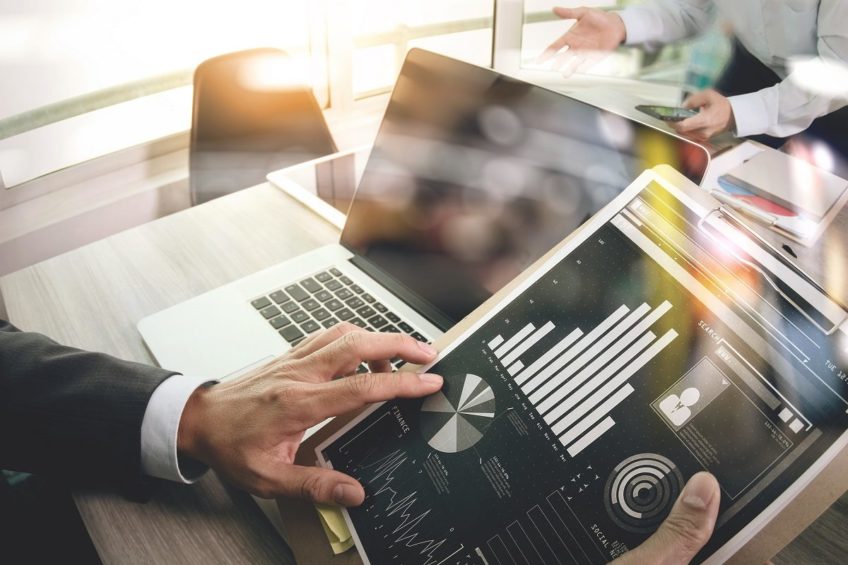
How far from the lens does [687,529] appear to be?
1.26ft

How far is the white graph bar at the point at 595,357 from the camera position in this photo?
1.59 feet

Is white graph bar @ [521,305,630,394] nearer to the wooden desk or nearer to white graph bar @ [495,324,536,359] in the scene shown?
white graph bar @ [495,324,536,359]

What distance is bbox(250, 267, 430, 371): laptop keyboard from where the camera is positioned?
2.53ft

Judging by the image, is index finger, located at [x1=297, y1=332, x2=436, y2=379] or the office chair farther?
the office chair

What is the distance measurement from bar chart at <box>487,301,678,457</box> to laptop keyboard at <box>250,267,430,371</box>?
0.84 feet

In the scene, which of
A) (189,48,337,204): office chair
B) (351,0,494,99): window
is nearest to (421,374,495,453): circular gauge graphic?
(189,48,337,204): office chair

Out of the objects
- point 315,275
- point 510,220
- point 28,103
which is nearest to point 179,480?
point 315,275

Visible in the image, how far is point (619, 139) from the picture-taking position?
641 millimetres

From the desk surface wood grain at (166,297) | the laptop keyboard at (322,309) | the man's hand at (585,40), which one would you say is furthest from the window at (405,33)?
the laptop keyboard at (322,309)

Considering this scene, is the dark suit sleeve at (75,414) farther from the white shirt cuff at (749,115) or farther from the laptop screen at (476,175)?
the white shirt cuff at (749,115)

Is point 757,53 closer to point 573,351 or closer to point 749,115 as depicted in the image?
point 749,115

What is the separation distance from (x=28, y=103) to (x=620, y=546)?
1894 mm

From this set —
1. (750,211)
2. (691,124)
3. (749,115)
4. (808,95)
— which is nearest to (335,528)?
(750,211)

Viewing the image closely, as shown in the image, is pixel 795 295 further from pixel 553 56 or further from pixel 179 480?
pixel 553 56
